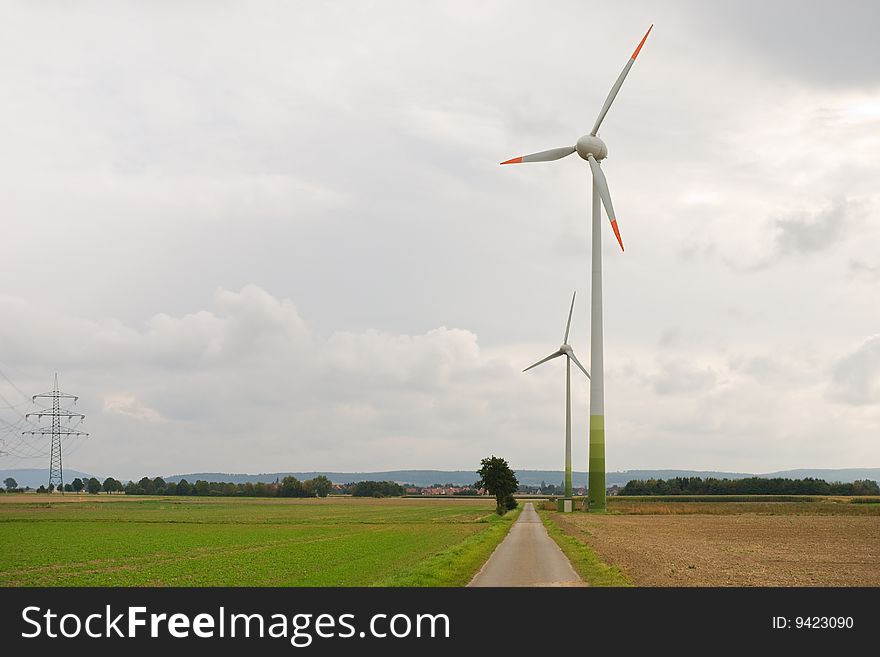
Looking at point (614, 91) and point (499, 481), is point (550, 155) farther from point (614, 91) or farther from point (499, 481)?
point (499, 481)

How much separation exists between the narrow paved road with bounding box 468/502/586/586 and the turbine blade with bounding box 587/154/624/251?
35.6 m

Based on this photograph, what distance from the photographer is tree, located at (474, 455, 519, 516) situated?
418 ft

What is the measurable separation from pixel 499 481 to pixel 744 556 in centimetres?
8535

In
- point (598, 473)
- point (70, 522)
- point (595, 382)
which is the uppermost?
Answer: point (595, 382)

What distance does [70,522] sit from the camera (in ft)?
318

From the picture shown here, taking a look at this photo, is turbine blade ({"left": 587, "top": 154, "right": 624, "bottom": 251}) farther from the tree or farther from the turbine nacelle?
the tree

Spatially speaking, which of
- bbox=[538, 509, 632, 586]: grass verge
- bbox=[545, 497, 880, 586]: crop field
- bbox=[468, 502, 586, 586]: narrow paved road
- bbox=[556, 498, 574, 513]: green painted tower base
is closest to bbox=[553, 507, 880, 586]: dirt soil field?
bbox=[545, 497, 880, 586]: crop field

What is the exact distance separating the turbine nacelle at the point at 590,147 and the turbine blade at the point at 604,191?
558 mm

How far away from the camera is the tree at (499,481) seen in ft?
418
